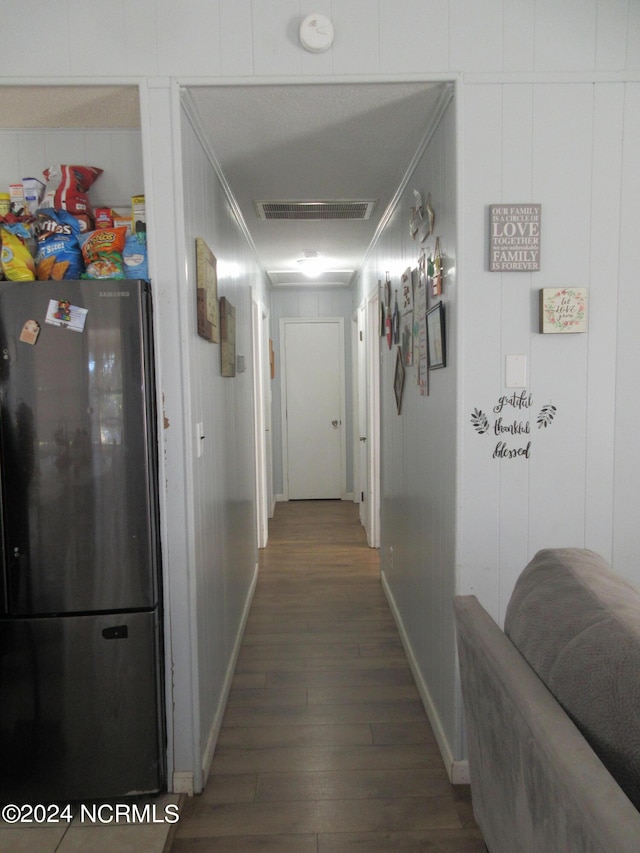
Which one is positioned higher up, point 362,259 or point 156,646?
point 362,259

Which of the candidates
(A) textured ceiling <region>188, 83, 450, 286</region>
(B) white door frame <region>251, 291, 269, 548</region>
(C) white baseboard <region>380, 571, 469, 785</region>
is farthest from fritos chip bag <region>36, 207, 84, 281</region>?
(B) white door frame <region>251, 291, 269, 548</region>

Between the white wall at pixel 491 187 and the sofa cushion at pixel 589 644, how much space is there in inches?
26.1

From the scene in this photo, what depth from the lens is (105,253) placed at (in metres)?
1.78

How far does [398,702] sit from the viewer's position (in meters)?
2.35

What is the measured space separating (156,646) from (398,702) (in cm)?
118

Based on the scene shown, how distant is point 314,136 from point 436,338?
964mm

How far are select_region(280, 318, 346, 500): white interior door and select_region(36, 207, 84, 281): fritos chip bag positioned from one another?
14.1 ft

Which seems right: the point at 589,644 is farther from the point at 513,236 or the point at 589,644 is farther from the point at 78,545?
the point at 78,545

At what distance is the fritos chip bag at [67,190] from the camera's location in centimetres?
188

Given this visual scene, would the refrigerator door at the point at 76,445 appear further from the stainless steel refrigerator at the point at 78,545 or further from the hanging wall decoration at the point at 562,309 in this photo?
the hanging wall decoration at the point at 562,309

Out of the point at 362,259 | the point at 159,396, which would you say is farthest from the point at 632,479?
the point at 362,259

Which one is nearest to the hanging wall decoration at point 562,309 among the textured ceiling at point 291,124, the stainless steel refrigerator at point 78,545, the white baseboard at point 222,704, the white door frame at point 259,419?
the textured ceiling at point 291,124

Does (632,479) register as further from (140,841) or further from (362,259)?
(362,259)

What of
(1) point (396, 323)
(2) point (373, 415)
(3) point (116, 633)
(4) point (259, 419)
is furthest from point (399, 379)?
(3) point (116, 633)
